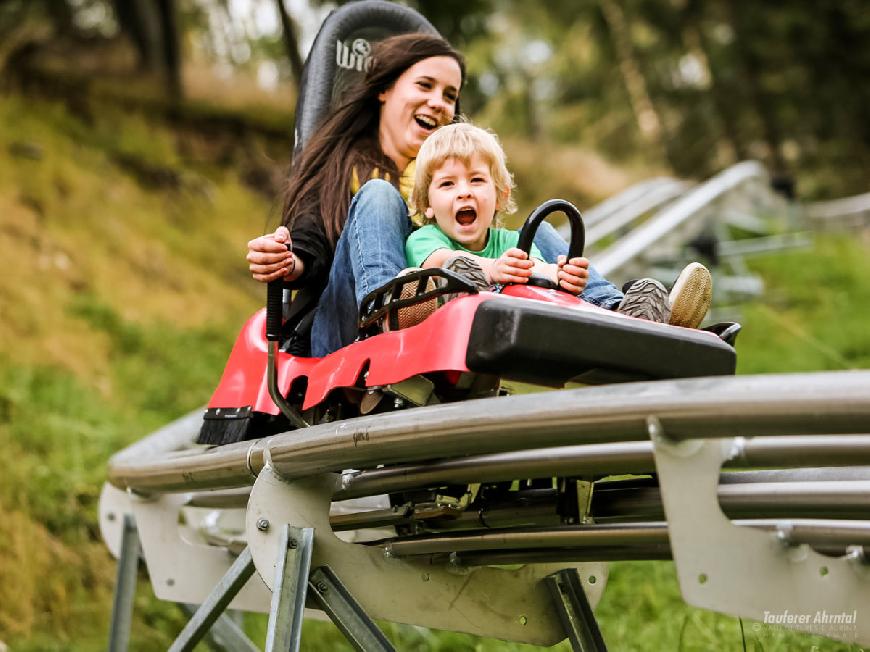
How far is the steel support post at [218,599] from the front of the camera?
8.51ft

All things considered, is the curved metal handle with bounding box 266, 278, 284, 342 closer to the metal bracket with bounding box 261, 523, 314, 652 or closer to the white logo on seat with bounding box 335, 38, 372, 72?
the metal bracket with bounding box 261, 523, 314, 652

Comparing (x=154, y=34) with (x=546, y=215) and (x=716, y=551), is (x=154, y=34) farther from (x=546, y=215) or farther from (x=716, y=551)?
(x=716, y=551)

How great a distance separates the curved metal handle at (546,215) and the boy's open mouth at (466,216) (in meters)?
0.23

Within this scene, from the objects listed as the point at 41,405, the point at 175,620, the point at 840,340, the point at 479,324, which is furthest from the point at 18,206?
the point at 479,324

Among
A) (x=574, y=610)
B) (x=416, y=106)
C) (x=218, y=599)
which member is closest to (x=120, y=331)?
(x=416, y=106)

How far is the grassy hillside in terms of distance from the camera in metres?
4.62

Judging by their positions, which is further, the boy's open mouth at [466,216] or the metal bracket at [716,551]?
the boy's open mouth at [466,216]

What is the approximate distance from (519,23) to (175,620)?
771 inches

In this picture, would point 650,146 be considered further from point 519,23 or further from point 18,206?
point 18,206

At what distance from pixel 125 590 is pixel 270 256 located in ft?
5.53

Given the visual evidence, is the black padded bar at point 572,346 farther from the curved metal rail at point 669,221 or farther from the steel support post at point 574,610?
the curved metal rail at point 669,221

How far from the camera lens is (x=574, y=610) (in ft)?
9.41

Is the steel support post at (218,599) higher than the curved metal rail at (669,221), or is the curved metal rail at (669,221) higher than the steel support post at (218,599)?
the steel support post at (218,599)

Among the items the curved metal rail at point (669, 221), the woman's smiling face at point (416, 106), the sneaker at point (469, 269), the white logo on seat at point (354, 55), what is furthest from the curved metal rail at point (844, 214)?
the sneaker at point (469, 269)
